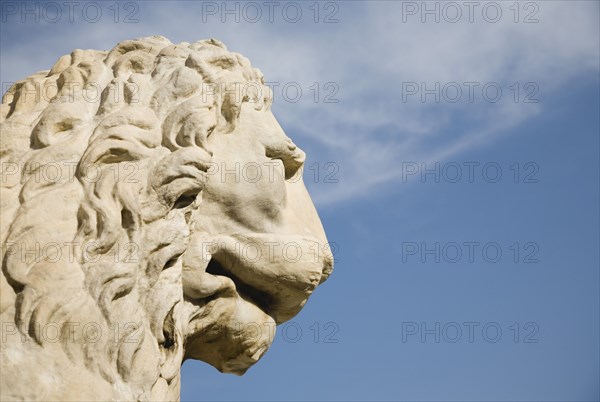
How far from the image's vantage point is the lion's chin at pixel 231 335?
6.77 m

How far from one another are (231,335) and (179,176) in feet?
3.73

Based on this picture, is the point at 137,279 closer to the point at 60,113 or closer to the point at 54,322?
the point at 54,322

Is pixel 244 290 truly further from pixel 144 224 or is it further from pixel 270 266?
pixel 144 224

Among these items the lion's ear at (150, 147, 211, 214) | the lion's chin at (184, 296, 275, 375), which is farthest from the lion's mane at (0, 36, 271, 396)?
the lion's chin at (184, 296, 275, 375)

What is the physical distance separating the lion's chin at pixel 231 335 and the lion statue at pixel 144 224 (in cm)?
1

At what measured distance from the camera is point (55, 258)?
234 inches

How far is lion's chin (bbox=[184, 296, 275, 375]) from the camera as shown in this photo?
22.2ft

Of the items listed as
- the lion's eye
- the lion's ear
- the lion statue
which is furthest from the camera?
the lion's eye

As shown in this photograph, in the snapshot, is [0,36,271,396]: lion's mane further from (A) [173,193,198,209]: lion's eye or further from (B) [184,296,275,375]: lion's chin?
(B) [184,296,275,375]: lion's chin

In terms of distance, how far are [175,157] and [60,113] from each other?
2.21 feet

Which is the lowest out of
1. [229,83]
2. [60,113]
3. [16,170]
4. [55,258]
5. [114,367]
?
[114,367]

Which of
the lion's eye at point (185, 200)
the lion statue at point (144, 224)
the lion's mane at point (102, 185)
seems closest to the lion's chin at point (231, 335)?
the lion statue at point (144, 224)

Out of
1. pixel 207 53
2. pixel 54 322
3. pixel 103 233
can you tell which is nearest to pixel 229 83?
pixel 207 53

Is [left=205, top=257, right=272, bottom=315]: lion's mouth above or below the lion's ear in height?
below
